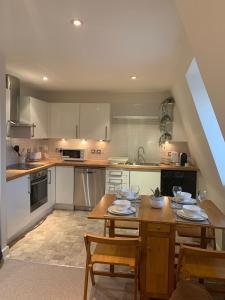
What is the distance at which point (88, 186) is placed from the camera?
15.8ft

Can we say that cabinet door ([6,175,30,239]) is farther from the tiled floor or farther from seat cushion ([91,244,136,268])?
seat cushion ([91,244,136,268])

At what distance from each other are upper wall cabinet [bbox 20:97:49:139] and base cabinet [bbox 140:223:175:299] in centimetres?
303

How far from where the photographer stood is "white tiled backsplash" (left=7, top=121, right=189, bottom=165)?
5238 millimetres

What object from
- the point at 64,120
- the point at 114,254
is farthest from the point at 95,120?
the point at 114,254

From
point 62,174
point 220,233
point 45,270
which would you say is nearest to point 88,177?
point 62,174

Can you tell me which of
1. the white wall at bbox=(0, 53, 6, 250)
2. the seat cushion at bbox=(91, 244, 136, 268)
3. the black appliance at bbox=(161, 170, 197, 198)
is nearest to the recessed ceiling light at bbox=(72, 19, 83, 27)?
the white wall at bbox=(0, 53, 6, 250)

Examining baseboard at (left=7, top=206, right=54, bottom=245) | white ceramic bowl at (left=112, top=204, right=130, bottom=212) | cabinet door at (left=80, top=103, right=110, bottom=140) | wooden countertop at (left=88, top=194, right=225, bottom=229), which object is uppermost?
cabinet door at (left=80, top=103, right=110, bottom=140)

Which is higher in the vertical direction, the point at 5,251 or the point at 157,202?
the point at 157,202

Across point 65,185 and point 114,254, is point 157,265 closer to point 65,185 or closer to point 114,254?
point 114,254

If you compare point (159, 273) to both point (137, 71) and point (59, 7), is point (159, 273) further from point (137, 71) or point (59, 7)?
point (137, 71)

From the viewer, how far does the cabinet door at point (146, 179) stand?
4.59m

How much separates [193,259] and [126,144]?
339cm

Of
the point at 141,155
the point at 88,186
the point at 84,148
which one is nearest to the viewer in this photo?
the point at 88,186

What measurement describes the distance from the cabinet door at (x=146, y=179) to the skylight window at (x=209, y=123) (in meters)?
1.85
